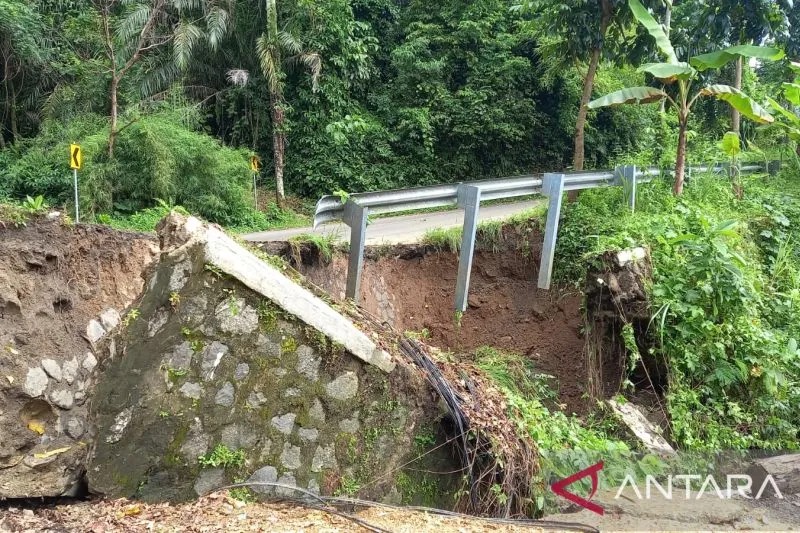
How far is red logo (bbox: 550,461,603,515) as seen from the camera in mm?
3800

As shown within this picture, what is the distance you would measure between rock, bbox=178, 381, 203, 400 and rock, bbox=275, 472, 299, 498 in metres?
0.67

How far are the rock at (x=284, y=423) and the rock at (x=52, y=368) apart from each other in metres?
3.06

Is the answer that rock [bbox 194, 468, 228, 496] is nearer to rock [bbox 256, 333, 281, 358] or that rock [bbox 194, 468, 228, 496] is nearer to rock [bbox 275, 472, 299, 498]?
rock [bbox 275, 472, 299, 498]

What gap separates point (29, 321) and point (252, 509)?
3456 mm

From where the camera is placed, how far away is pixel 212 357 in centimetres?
345

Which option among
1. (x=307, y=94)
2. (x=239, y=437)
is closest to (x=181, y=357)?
(x=239, y=437)

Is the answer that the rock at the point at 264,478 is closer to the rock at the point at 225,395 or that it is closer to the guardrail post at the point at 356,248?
the rock at the point at 225,395

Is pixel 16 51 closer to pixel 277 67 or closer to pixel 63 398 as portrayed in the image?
pixel 277 67

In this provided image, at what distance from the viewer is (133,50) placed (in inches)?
637

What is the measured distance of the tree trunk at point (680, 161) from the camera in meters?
8.47

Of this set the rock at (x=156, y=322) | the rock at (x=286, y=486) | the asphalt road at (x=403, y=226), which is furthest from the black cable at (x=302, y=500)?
the asphalt road at (x=403, y=226)

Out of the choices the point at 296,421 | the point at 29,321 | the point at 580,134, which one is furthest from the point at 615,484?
the point at 580,134

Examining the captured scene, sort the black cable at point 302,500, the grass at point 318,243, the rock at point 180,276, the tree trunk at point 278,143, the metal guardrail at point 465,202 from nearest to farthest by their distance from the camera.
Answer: the black cable at point 302,500, the rock at point 180,276, the metal guardrail at point 465,202, the grass at point 318,243, the tree trunk at point 278,143

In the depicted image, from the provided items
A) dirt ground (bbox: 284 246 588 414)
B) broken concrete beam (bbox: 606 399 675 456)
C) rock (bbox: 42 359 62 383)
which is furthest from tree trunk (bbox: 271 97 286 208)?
broken concrete beam (bbox: 606 399 675 456)
